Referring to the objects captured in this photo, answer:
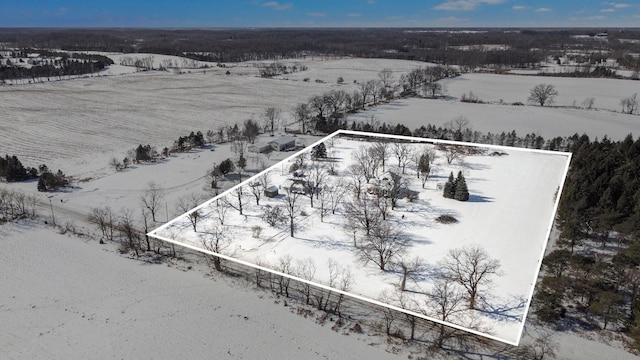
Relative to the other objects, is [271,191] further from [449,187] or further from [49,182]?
[49,182]

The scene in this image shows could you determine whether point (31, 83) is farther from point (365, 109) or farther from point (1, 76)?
point (365, 109)

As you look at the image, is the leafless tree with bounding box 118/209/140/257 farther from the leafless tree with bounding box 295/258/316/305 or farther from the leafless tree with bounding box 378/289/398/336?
the leafless tree with bounding box 295/258/316/305

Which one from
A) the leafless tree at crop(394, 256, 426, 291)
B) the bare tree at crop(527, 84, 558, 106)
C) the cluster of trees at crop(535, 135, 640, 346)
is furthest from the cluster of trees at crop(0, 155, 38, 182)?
the bare tree at crop(527, 84, 558, 106)

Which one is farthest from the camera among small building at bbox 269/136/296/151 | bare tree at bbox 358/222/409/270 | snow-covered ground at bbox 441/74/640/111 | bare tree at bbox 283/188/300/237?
snow-covered ground at bbox 441/74/640/111

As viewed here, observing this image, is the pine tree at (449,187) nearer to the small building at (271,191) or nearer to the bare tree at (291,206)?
the bare tree at (291,206)

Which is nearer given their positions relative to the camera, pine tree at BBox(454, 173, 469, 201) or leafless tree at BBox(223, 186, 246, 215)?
leafless tree at BBox(223, 186, 246, 215)

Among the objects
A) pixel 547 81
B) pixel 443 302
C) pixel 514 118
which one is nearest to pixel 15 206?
pixel 443 302

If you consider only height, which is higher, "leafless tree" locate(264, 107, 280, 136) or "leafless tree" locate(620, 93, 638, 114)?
"leafless tree" locate(620, 93, 638, 114)
